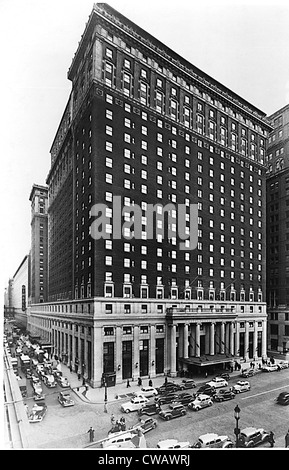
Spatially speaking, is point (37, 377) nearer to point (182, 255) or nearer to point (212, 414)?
point (212, 414)

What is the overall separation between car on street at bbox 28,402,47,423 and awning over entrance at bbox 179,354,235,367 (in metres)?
16.3

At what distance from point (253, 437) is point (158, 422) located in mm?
6322

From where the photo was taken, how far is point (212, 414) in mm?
23281

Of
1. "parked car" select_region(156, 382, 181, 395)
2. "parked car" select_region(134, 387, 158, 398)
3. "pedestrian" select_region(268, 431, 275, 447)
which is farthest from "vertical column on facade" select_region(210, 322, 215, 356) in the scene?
"pedestrian" select_region(268, 431, 275, 447)

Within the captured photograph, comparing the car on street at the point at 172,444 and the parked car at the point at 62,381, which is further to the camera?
the parked car at the point at 62,381

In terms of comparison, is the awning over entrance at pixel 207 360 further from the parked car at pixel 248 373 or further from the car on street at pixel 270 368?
the car on street at pixel 270 368

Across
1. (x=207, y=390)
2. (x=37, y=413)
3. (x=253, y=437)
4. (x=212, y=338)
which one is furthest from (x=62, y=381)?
(x=212, y=338)

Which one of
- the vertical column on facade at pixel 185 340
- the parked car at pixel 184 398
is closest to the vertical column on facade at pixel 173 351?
the vertical column on facade at pixel 185 340

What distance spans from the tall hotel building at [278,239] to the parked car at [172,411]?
2386cm

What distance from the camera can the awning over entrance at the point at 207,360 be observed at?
3241cm

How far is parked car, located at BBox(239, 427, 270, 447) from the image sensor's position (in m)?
18.9

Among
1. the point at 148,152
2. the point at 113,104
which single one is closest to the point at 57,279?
the point at 148,152

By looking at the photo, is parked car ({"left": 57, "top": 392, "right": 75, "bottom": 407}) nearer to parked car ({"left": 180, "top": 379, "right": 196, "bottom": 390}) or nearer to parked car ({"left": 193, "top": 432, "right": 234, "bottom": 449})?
parked car ({"left": 193, "top": 432, "right": 234, "bottom": 449})

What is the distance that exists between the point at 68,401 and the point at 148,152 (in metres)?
25.7
